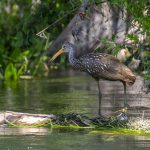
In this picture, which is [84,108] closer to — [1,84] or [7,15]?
[1,84]

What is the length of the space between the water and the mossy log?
29 cm

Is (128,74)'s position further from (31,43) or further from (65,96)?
(31,43)

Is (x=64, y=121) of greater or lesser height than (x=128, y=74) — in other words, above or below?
below

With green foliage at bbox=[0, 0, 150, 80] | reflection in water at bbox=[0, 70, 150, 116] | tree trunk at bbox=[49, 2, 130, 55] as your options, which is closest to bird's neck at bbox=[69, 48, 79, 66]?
reflection in water at bbox=[0, 70, 150, 116]

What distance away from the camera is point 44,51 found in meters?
23.9

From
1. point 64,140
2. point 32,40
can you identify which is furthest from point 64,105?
point 32,40

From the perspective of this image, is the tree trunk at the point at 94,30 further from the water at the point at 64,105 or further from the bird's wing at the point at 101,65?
the bird's wing at the point at 101,65

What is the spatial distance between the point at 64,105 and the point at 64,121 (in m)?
2.84

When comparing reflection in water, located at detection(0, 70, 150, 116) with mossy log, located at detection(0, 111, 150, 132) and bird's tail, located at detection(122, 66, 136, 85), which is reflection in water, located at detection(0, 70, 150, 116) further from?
mossy log, located at detection(0, 111, 150, 132)

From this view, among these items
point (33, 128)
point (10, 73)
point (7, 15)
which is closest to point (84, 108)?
point (33, 128)

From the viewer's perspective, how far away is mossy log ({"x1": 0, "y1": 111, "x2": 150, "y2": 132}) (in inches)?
493

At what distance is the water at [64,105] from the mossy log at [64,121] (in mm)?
289

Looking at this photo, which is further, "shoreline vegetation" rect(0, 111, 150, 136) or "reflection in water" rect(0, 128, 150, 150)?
A: "shoreline vegetation" rect(0, 111, 150, 136)

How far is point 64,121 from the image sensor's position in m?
12.8
